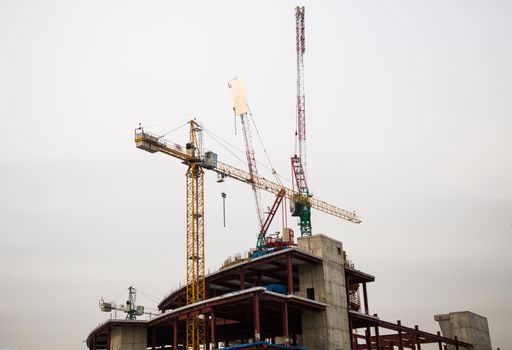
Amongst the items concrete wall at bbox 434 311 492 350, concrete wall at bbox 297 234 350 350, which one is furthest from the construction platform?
concrete wall at bbox 434 311 492 350

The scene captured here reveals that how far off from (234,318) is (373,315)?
2938 centimetres

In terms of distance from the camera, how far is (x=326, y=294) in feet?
327

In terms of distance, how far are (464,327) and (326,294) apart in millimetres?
67554

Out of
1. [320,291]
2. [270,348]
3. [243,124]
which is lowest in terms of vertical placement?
[270,348]

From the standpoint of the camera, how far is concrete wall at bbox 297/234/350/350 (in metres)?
97.3

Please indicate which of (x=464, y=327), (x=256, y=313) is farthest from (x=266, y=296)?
(x=464, y=327)

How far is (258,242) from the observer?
5581 inches

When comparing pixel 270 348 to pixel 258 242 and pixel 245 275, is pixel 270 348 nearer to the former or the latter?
pixel 245 275

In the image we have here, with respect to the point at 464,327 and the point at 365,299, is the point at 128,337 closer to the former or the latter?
the point at 365,299

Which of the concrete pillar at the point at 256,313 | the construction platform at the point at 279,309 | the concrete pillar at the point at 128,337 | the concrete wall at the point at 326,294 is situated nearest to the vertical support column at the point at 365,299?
the construction platform at the point at 279,309

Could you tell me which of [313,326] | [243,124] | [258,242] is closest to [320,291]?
[313,326]

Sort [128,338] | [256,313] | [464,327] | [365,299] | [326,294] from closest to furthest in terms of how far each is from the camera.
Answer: [256,313], [326,294], [128,338], [365,299], [464,327]

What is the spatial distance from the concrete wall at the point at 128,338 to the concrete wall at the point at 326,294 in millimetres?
31373

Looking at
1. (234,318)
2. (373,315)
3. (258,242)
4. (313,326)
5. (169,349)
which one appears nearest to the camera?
(313,326)
